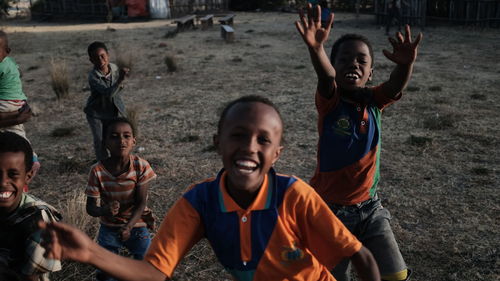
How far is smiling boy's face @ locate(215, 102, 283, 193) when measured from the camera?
65.8 inches

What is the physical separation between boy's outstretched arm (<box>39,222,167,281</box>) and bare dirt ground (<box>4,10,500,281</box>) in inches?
77.9

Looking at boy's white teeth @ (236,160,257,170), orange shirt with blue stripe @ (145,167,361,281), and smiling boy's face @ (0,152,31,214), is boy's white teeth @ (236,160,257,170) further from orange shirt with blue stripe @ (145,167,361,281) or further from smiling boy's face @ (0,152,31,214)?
smiling boy's face @ (0,152,31,214)

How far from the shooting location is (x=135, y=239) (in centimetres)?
303

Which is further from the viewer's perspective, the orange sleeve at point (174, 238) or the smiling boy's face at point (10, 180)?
the smiling boy's face at point (10, 180)

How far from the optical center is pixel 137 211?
295 cm

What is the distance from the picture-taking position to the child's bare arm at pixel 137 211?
2.84 metres

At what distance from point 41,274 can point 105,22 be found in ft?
85.4

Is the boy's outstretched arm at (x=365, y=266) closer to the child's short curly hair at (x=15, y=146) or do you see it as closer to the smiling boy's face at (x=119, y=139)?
the child's short curly hair at (x=15, y=146)

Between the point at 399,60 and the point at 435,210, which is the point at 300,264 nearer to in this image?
the point at 399,60

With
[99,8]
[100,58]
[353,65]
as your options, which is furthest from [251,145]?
[99,8]

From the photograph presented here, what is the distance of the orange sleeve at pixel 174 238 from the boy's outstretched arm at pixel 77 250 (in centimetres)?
16

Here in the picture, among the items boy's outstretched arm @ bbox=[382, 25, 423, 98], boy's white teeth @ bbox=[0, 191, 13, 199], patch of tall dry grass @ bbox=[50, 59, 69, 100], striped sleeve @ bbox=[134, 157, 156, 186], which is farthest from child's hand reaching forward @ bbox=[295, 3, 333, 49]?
patch of tall dry grass @ bbox=[50, 59, 69, 100]

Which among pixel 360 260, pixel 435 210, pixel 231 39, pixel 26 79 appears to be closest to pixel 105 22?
pixel 231 39

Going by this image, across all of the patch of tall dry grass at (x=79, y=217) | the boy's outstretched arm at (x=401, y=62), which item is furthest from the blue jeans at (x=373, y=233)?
the patch of tall dry grass at (x=79, y=217)
